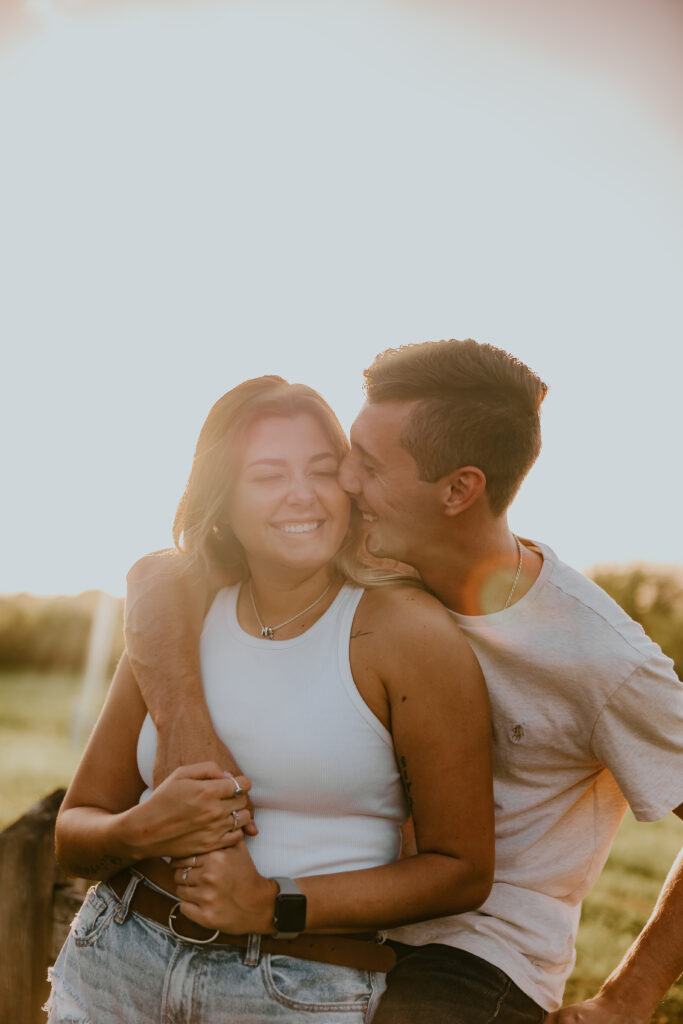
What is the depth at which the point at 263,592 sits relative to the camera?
2.88 meters

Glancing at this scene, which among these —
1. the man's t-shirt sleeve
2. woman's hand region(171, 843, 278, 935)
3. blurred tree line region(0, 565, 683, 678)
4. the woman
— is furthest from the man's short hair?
blurred tree line region(0, 565, 683, 678)

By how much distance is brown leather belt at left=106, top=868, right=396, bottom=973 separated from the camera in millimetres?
2377

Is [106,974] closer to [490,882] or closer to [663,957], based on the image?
[490,882]

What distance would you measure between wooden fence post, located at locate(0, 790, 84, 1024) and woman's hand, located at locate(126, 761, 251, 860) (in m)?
0.85

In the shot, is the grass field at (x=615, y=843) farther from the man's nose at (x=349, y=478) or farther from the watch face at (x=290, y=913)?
the man's nose at (x=349, y=478)

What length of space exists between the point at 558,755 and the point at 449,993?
0.75 m

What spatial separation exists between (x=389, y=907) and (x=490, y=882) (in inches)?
12.8

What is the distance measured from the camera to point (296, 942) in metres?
2.38

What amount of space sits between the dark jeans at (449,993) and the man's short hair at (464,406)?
1.40 meters

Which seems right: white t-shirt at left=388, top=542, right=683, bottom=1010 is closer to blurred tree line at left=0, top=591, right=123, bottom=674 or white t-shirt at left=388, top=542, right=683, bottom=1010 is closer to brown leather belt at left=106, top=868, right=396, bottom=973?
brown leather belt at left=106, top=868, right=396, bottom=973

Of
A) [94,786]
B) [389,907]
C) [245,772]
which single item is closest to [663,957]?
[389,907]

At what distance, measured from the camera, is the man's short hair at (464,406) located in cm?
282

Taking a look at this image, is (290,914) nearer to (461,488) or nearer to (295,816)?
(295,816)

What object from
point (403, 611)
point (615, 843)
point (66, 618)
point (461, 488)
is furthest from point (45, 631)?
point (403, 611)
